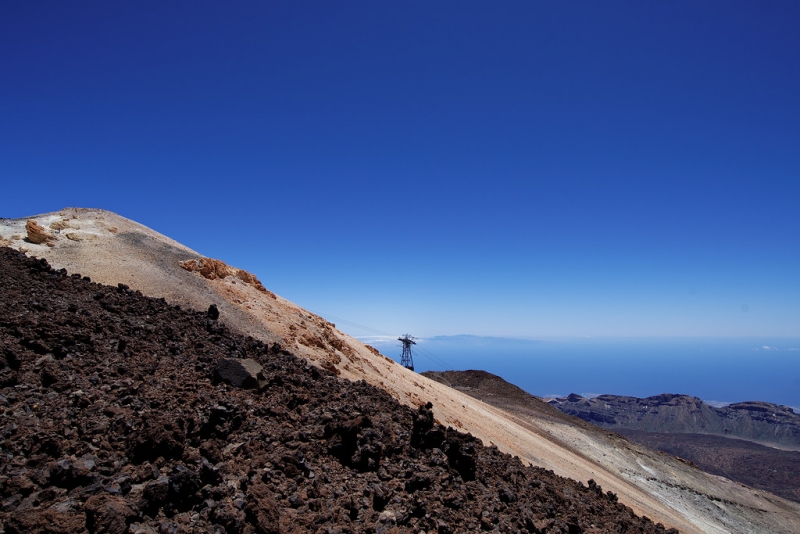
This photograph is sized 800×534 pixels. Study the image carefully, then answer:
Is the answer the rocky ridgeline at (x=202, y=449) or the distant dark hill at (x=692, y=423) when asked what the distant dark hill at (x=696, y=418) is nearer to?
the distant dark hill at (x=692, y=423)

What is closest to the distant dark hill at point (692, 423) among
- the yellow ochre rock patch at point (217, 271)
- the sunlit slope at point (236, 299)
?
the sunlit slope at point (236, 299)

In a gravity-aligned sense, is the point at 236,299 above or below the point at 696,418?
above

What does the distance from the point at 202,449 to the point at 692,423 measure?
120801 millimetres

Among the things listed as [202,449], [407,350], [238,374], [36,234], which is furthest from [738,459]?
[36,234]

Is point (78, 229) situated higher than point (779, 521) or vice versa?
point (78, 229)

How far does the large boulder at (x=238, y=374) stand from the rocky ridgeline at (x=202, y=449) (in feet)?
0.10

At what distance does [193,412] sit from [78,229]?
43.6ft

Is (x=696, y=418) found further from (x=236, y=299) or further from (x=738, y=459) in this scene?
(x=236, y=299)

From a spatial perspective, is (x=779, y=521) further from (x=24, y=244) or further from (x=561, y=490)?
(x=24, y=244)

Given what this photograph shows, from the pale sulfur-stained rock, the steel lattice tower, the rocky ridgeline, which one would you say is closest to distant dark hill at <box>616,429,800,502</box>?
the steel lattice tower

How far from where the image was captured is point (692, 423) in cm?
9725

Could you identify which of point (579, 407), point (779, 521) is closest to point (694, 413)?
point (579, 407)

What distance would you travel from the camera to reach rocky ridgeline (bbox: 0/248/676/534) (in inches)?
175

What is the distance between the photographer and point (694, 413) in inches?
3967
